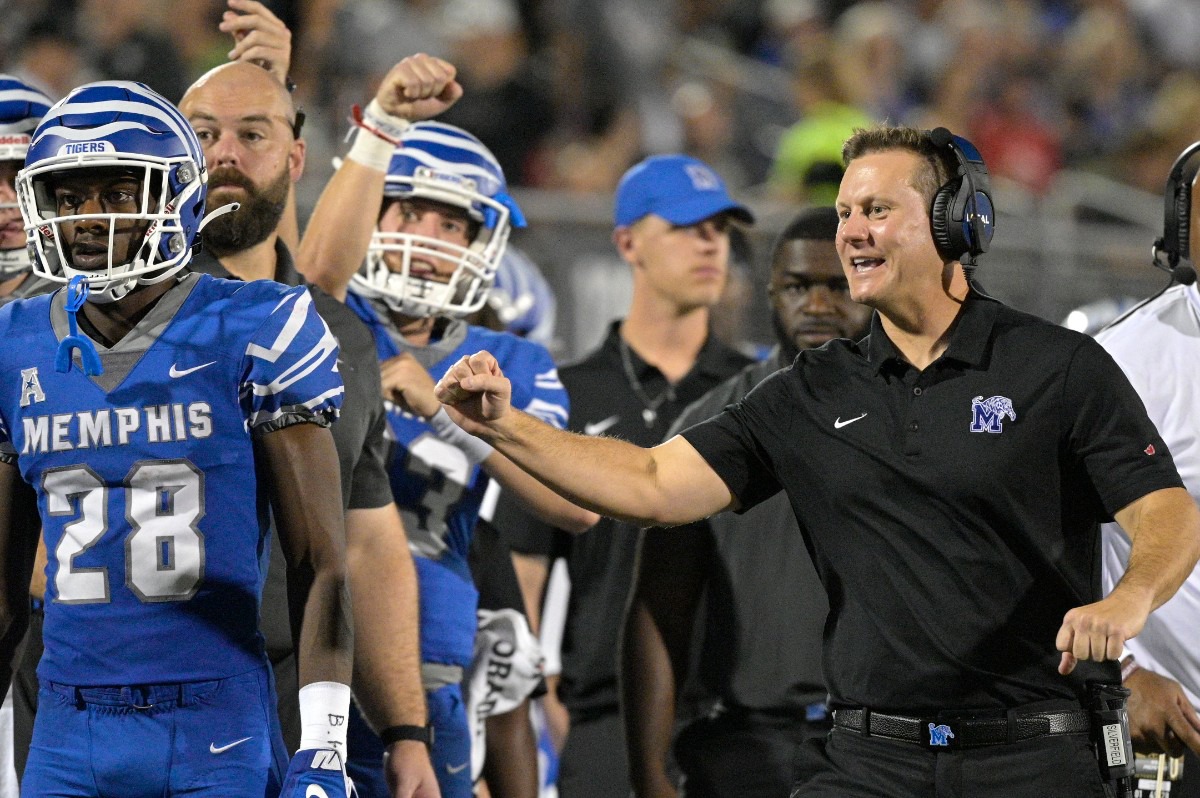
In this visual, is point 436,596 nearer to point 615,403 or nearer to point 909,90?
point 615,403

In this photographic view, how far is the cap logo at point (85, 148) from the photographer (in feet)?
11.0

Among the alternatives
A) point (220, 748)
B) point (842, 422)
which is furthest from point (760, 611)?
point (220, 748)

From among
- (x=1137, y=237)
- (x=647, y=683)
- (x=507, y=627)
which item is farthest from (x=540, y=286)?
(x=1137, y=237)

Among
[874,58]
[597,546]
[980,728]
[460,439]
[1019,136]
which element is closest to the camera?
[980,728]

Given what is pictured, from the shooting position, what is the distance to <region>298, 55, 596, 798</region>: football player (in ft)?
14.7

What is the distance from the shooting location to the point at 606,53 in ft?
37.9

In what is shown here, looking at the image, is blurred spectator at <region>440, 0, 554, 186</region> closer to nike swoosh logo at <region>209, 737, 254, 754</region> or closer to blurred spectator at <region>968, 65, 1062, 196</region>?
blurred spectator at <region>968, 65, 1062, 196</region>

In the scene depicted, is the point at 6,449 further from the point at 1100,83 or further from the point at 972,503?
the point at 1100,83

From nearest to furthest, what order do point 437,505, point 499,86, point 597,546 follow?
point 437,505 < point 597,546 < point 499,86

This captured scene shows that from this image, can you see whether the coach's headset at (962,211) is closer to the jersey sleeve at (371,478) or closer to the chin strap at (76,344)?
the jersey sleeve at (371,478)

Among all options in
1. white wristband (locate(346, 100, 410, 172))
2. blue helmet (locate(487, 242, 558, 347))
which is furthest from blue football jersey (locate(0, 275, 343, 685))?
blue helmet (locate(487, 242, 558, 347))

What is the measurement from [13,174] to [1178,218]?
9.17 feet

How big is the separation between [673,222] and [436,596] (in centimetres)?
229

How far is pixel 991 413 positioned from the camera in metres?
3.48
